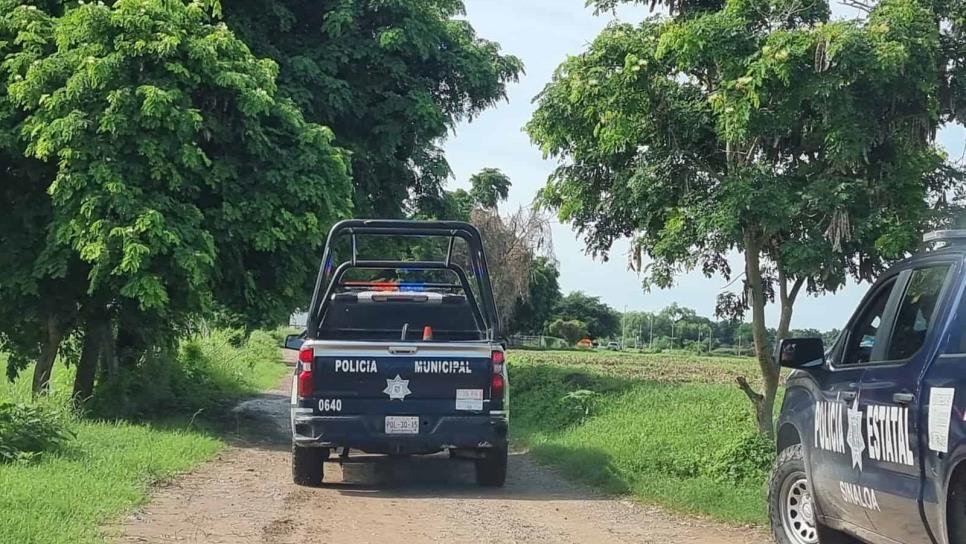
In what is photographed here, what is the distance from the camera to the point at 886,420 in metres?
5.41

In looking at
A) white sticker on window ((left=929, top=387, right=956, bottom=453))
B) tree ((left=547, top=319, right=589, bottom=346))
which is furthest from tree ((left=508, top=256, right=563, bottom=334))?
white sticker on window ((left=929, top=387, right=956, bottom=453))

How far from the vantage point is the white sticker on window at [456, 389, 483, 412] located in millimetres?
10367

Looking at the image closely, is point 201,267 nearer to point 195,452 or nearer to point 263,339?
point 195,452

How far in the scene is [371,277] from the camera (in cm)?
2158

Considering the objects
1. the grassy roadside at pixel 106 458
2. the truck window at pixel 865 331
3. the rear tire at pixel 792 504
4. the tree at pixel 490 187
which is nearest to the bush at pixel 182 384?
the grassy roadside at pixel 106 458

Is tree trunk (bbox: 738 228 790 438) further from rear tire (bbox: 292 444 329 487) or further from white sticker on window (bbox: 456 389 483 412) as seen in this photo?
rear tire (bbox: 292 444 329 487)

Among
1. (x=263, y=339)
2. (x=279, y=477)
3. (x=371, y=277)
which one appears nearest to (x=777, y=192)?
(x=279, y=477)

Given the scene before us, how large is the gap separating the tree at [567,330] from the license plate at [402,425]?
76.3 metres

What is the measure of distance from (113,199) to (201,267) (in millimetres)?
1319

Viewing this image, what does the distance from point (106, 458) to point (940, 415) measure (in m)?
8.52

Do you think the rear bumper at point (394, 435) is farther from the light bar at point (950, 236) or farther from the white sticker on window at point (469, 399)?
the light bar at point (950, 236)

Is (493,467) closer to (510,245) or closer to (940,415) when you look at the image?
(940,415)

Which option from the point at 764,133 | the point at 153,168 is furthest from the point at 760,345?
the point at 153,168

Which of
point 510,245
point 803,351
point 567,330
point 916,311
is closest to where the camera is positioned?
point 916,311
